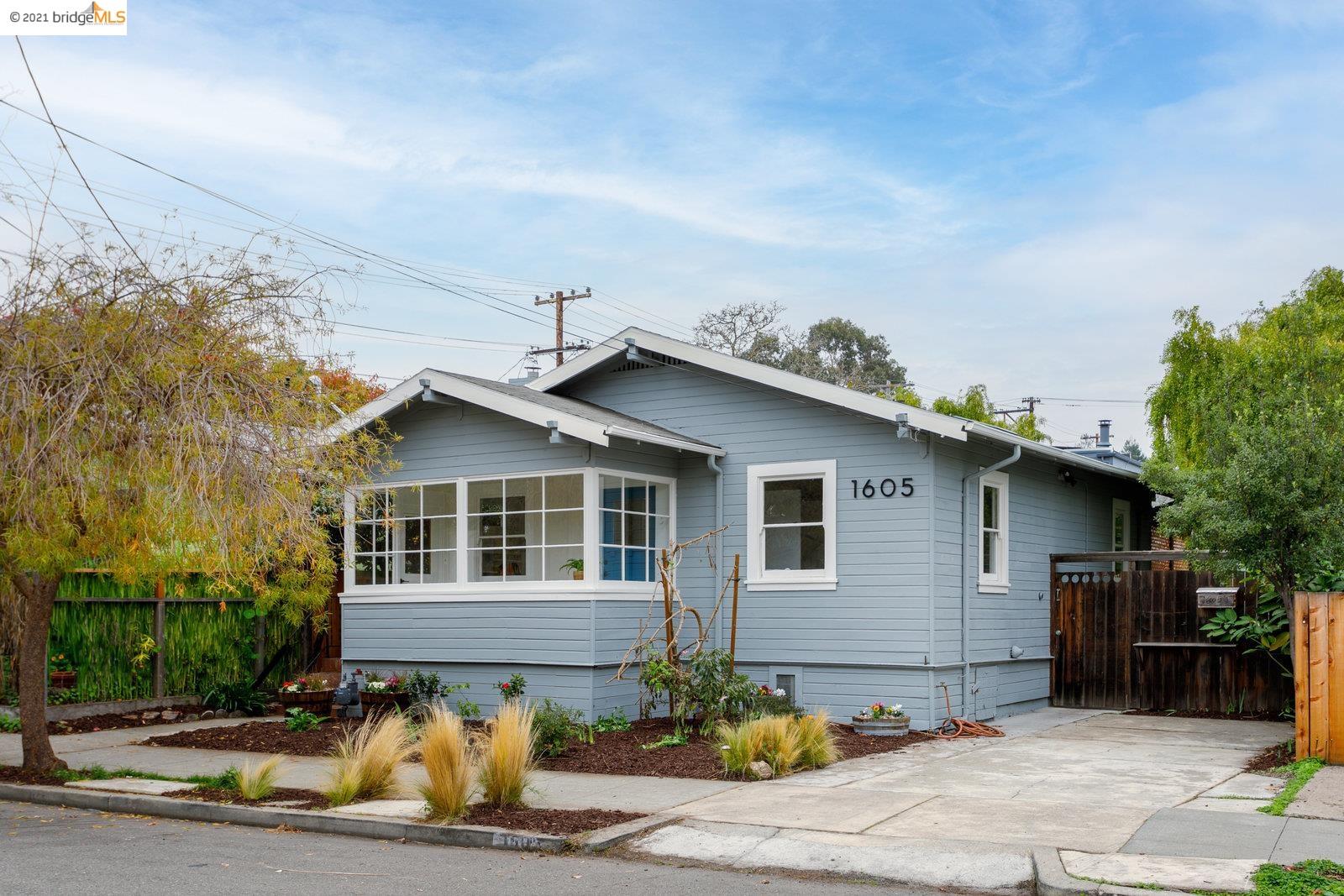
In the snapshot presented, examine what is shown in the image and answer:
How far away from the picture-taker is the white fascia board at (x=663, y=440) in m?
13.0

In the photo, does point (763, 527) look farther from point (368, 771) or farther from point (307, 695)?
point (368, 771)

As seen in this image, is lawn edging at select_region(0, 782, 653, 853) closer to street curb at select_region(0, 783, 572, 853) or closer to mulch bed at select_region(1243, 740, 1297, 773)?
street curb at select_region(0, 783, 572, 853)

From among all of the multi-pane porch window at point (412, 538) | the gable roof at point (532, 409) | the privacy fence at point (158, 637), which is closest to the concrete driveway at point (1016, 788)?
the gable roof at point (532, 409)

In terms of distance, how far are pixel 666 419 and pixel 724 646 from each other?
2.93m

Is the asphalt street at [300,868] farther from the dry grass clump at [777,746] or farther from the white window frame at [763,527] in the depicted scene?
the white window frame at [763,527]

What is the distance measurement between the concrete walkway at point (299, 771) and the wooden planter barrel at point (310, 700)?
87cm

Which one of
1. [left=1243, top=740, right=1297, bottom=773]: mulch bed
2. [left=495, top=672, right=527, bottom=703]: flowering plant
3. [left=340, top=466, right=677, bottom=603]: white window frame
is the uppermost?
[left=340, top=466, right=677, bottom=603]: white window frame

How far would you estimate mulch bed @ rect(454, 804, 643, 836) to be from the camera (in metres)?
8.18

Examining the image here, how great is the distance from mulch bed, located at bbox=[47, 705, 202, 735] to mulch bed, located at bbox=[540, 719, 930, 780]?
578 cm

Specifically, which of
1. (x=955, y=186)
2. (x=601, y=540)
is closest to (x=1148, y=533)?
(x=955, y=186)

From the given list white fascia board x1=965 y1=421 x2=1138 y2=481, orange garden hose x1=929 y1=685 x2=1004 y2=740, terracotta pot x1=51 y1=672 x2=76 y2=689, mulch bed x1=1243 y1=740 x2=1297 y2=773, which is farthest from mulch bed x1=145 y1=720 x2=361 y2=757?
mulch bed x1=1243 y1=740 x2=1297 y2=773

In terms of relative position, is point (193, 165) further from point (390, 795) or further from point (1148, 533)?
point (1148, 533)

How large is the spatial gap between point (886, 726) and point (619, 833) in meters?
5.56

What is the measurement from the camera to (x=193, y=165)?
16.2m
